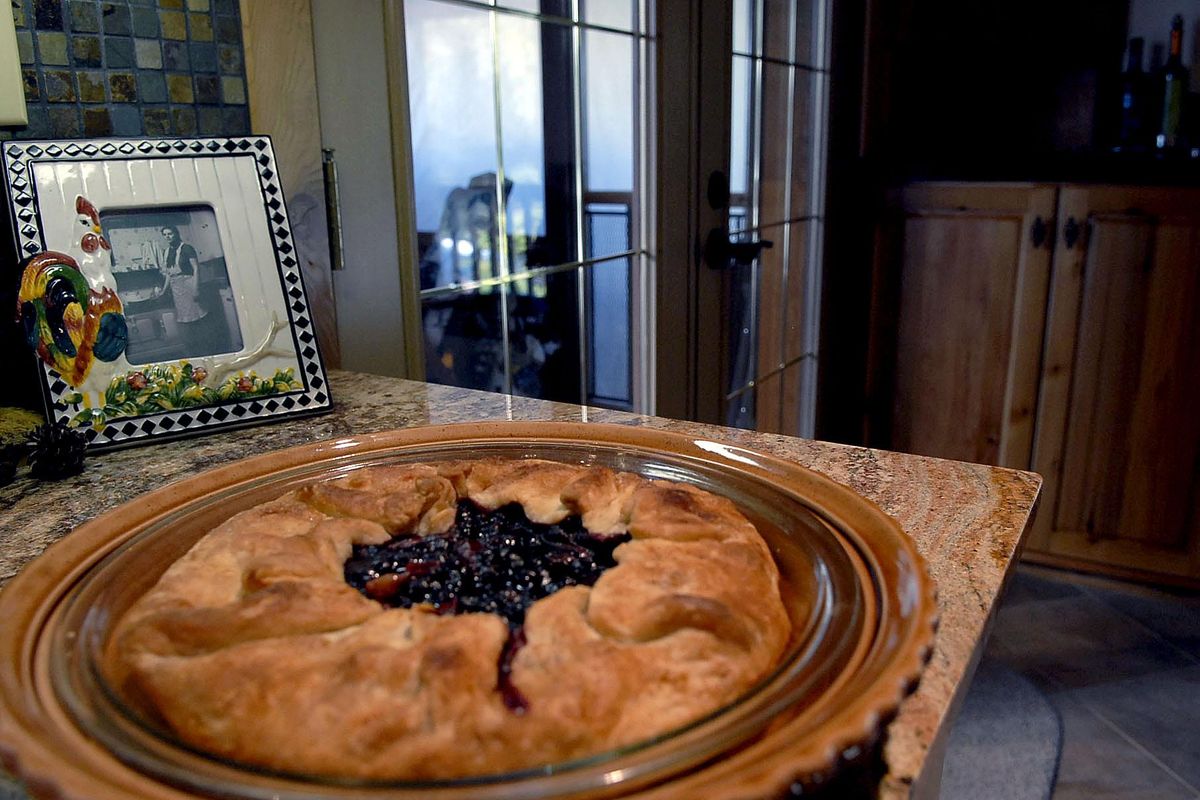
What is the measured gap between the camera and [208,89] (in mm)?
1172

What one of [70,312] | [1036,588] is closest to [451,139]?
[70,312]

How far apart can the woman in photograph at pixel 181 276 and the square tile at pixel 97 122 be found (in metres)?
0.18

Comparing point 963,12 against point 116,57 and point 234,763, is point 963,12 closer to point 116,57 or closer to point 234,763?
point 116,57

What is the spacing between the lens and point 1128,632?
7.88 ft

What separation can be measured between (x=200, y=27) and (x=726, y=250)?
1462 millimetres

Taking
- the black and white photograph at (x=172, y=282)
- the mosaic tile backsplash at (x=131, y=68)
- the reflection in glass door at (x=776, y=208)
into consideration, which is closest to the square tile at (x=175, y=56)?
the mosaic tile backsplash at (x=131, y=68)

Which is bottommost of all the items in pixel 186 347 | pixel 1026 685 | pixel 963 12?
pixel 1026 685

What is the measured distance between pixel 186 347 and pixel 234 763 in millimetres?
741

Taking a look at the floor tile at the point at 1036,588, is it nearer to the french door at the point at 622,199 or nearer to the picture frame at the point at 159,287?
the french door at the point at 622,199

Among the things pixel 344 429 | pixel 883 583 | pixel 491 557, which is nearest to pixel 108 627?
pixel 491 557

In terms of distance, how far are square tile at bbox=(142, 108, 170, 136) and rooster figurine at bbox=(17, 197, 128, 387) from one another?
210mm

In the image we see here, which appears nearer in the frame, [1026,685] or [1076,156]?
[1026,685]

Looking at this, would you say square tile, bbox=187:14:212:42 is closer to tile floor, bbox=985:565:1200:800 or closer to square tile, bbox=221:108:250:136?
square tile, bbox=221:108:250:136

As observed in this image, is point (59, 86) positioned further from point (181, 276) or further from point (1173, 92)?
point (1173, 92)
